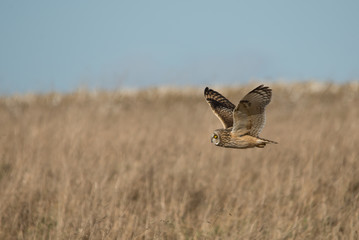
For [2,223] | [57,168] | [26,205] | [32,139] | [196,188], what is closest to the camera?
[2,223]

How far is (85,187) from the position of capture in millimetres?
4449

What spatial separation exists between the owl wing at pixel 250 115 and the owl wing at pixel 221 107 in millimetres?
340

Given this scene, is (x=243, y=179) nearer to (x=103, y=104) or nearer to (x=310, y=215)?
(x=310, y=215)

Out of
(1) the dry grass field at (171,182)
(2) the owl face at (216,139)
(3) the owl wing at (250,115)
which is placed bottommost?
(1) the dry grass field at (171,182)

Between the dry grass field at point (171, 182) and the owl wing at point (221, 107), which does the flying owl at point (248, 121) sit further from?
the dry grass field at point (171, 182)

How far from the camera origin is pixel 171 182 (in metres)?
5.00

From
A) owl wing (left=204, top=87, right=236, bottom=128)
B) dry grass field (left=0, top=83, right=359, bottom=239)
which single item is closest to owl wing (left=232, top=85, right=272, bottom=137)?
owl wing (left=204, top=87, right=236, bottom=128)

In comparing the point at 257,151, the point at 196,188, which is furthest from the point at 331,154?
the point at 196,188

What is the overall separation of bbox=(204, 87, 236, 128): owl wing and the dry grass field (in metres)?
0.91

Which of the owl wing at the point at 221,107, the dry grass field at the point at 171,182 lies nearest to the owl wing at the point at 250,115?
the owl wing at the point at 221,107

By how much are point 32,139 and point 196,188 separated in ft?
10.4

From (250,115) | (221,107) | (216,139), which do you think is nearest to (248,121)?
(250,115)

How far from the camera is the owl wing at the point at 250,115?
5.50 ft

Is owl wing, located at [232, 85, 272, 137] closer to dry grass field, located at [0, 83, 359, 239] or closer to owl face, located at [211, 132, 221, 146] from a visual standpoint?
owl face, located at [211, 132, 221, 146]
